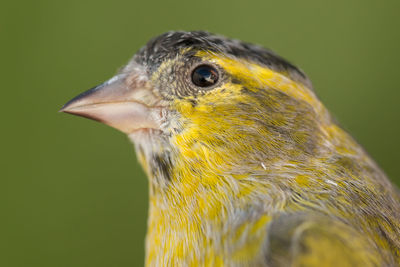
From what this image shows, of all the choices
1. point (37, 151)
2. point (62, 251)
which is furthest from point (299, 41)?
point (62, 251)

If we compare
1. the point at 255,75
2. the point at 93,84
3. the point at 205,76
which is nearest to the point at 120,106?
the point at 205,76

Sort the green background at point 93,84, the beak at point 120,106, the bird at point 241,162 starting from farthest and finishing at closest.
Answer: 1. the green background at point 93,84
2. the beak at point 120,106
3. the bird at point 241,162

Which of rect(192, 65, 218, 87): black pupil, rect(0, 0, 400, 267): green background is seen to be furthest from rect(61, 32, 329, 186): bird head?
rect(0, 0, 400, 267): green background

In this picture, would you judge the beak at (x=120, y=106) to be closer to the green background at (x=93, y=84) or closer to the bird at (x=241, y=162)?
the bird at (x=241, y=162)

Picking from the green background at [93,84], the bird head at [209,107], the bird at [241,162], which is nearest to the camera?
the bird at [241,162]

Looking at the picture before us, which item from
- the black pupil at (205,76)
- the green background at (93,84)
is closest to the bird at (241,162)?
the black pupil at (205,76)

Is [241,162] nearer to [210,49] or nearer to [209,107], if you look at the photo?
[209,107]
